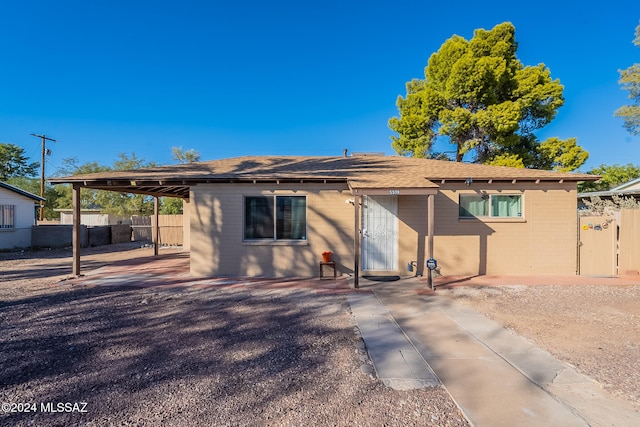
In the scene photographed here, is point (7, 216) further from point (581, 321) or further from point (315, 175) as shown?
point (581, 321)

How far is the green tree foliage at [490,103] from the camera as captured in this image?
50.5 ft

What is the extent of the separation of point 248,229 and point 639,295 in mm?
9124

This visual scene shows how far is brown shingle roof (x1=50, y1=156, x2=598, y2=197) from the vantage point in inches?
308

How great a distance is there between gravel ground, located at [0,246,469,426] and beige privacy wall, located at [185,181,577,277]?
2275 mm

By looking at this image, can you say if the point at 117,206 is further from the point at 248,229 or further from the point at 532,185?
the point at 532,185

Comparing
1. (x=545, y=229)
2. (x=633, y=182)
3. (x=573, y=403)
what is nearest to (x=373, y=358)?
(x=573, y=403)

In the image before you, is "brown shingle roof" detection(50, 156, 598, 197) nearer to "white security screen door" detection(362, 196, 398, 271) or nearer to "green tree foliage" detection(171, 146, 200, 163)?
"white security screen door" detection(362, 196, 398, 271)

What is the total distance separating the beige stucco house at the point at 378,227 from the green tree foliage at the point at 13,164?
3778 centimetres

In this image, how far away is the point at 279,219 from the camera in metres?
8.25

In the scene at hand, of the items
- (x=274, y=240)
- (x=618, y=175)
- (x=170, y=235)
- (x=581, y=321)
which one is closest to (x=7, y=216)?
(x=170, y=235)

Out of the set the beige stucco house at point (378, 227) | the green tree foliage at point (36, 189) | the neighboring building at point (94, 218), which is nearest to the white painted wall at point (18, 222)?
the beige stucco house at point (378, 227)

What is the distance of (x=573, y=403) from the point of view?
260 centimetres

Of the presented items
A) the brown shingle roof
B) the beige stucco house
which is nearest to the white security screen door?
the beige stucco house

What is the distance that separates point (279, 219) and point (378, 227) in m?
2.78
